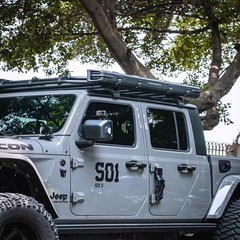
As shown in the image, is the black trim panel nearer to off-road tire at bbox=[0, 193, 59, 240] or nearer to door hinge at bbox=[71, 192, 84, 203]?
door hinge at bbox=[71, 192, 84, 203]

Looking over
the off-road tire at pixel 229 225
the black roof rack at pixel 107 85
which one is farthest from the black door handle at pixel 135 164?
the off-road tire at pixel 229 225

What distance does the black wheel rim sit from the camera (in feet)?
13.8

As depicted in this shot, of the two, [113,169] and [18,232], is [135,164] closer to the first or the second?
[113,169]

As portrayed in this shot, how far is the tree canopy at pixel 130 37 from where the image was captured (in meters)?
12.5

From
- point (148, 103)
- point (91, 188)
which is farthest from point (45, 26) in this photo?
point (91, 188)

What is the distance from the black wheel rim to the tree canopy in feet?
26.6

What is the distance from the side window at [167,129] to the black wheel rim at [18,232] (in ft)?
6.66

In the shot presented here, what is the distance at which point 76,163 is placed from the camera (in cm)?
498

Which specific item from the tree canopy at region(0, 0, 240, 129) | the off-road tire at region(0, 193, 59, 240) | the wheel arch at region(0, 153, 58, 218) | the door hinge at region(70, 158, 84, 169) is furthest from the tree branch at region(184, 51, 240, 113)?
the off-road tire at region(0, 193, 59, 240)

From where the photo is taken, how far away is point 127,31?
1714cm

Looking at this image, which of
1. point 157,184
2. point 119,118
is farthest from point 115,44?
point 157,184

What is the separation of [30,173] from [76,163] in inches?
22.7

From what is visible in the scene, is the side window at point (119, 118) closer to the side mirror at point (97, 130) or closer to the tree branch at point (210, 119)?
the side mirror at point (97, 130)

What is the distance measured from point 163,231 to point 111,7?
25.7 ft
